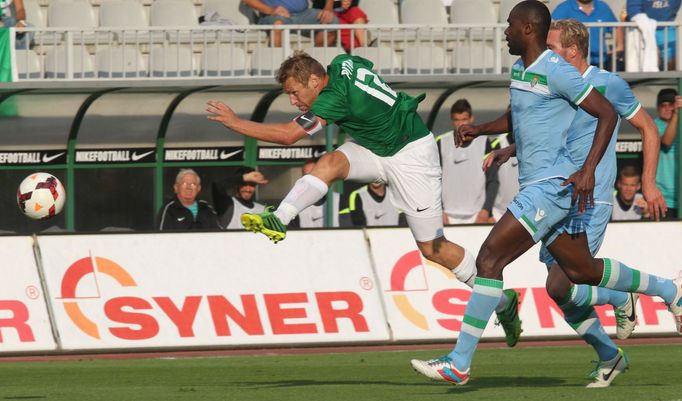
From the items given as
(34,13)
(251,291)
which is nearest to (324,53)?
(251,291)

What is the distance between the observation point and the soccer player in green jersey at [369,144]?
31.7 feet

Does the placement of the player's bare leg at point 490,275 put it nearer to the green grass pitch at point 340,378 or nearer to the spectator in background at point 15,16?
the green grass pitch at point 340,378

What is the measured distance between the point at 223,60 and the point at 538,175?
9659 mm

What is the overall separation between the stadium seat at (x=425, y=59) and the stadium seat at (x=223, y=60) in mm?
1972

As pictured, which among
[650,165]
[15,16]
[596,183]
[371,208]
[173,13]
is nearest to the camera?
[650,165]

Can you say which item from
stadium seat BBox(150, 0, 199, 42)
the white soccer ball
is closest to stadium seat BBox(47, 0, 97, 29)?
stadium seat BBox(150, 0, 199, 42)

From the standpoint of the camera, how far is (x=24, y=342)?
45.0ft

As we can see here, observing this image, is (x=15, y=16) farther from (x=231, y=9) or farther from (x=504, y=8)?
(x=504, y=8)

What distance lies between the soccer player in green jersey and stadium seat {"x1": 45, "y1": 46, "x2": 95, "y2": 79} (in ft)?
26.9

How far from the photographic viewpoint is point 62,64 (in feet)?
58.8

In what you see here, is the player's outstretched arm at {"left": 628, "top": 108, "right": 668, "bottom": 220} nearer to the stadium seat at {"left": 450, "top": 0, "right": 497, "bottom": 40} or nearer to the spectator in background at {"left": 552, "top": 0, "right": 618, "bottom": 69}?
the spectator in background at {"left": 552, "top": 0, "right": 618, "bottom": 69}

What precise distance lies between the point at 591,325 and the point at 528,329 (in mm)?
4625

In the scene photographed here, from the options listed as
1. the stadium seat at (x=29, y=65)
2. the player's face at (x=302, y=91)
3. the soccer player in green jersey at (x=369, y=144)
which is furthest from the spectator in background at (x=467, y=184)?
the player's face at (x=302, y=91)

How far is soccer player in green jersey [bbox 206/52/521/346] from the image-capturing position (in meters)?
9.66
